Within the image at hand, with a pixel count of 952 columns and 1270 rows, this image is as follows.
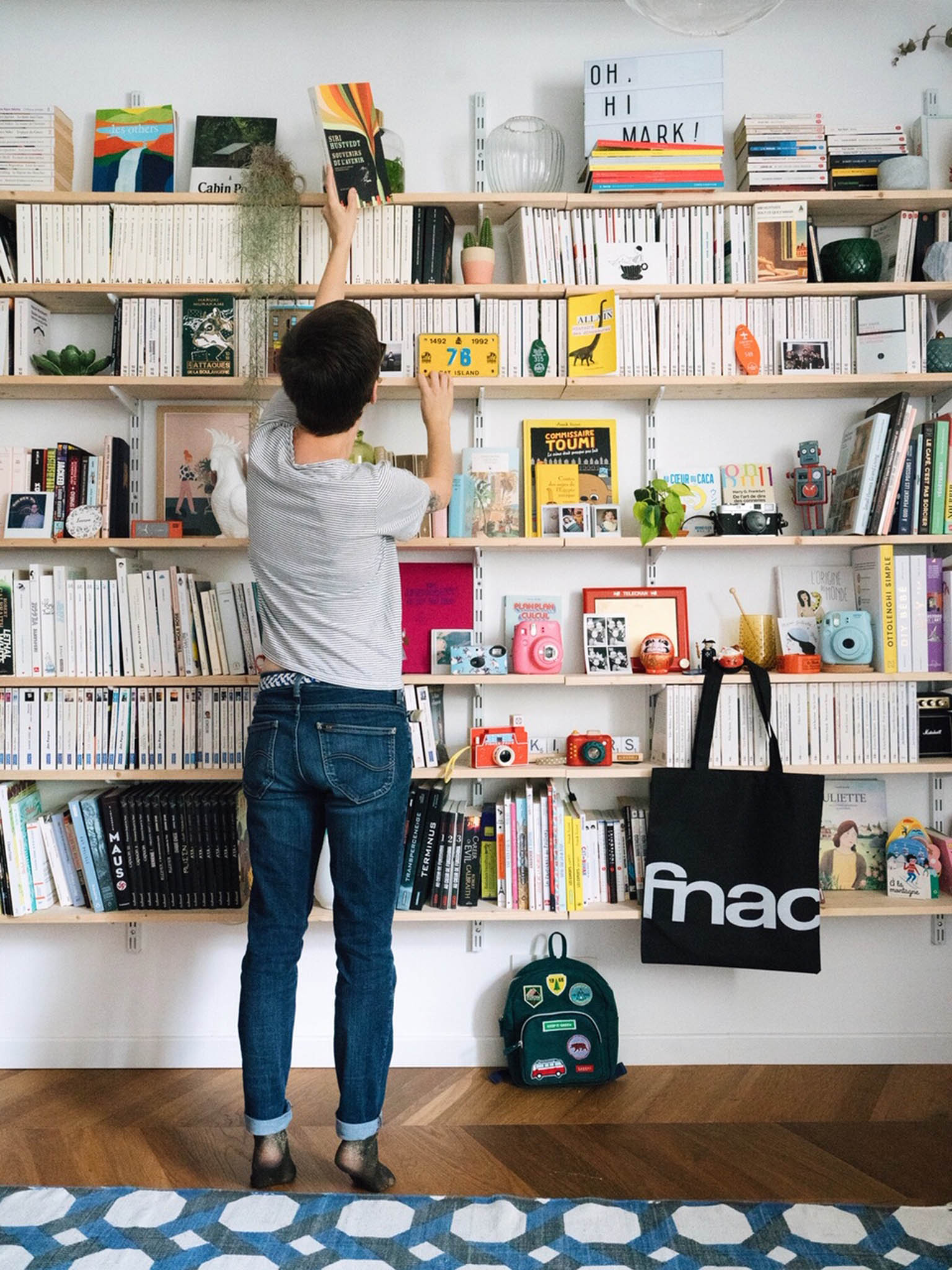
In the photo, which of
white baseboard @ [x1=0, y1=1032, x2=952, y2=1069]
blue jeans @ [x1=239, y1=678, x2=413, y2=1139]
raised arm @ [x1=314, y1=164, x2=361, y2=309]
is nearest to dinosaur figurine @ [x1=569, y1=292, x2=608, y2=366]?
raised arm @ [x1=314, y1=164, x2=361, y2=309]

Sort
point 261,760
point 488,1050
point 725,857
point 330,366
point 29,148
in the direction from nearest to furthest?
1. point 330,366
2. point 261,760
3. point 725,857
4. point 29,148
5. point 488,1050

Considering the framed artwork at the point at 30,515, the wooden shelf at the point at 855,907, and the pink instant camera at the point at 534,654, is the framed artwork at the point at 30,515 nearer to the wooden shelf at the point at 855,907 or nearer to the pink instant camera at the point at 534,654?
the pink instant camera at the point at 534,654

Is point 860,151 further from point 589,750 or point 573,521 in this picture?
point 589,750

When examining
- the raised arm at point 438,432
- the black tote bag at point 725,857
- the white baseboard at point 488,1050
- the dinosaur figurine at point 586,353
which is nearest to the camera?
the raised arm at point 438,432

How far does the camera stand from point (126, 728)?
253 centimetres

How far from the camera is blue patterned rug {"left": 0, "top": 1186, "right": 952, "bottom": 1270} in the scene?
179cm

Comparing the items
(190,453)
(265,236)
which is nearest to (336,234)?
(265,236)

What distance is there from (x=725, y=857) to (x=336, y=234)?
179 cm

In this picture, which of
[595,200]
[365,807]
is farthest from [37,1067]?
[595,200]

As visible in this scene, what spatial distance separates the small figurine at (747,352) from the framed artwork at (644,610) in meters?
0.59

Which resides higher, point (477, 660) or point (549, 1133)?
point (477, 660)

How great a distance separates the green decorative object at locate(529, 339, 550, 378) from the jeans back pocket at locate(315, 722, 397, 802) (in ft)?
3.68

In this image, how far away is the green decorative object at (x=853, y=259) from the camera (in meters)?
2.56

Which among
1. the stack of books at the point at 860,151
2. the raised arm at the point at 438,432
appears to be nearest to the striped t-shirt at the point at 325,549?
the raised arm at the point at 438,432
